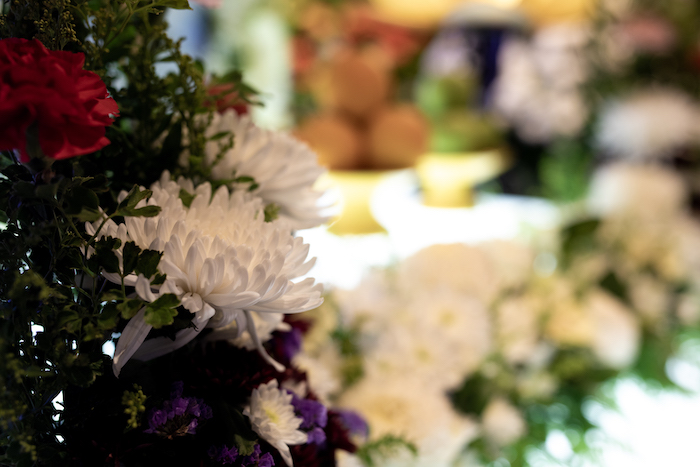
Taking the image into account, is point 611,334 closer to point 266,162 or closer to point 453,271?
point 453,271

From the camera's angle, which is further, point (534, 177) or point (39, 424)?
point (534, 177)

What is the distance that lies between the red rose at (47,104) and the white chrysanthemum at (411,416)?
12.7 inches

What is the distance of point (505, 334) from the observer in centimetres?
57

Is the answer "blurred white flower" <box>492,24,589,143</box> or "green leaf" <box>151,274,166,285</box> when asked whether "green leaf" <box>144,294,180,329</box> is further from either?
"blurred white flower" <box>492,24,589,143</box>

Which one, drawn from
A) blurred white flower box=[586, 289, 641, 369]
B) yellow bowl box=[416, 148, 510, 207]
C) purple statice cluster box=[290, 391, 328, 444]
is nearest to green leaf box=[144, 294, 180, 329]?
purple statice cluster box=[290, 391, 328, 444]

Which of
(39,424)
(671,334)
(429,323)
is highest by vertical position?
(39,424)

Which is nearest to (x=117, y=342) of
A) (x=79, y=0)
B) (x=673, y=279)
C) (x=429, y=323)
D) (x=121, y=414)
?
(x=121, y=414)

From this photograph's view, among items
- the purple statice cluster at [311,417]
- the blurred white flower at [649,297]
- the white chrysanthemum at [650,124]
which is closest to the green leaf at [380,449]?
the purple statice cluster at [311,417]

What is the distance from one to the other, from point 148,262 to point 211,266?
0.02 meters

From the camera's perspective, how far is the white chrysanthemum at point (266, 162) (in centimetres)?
28

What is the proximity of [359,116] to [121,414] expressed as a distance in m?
0.64

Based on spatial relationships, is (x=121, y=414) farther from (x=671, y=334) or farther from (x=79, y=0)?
(x=671, y=334)

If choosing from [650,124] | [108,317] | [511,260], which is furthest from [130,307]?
[650,124]

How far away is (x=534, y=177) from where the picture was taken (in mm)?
1475
